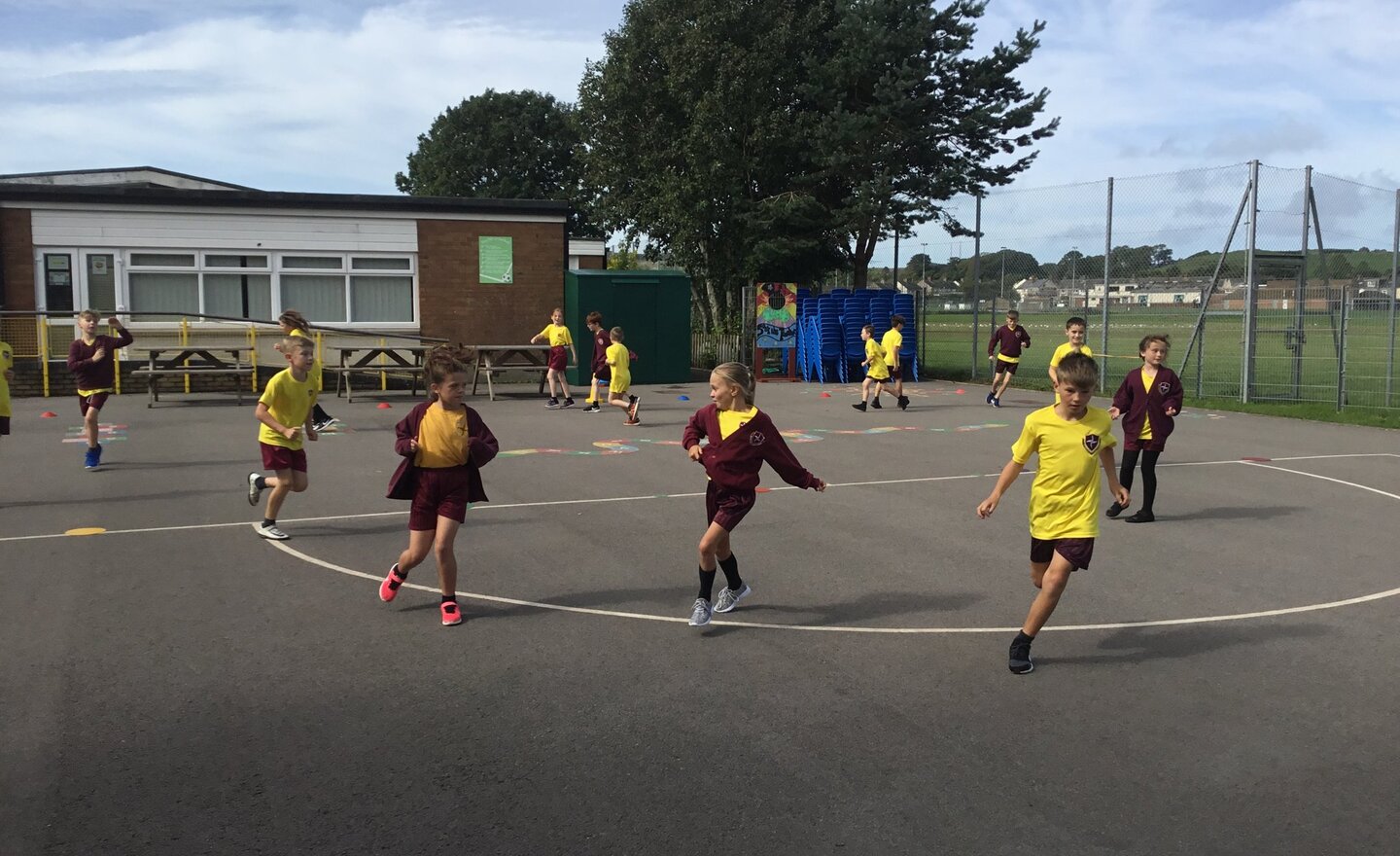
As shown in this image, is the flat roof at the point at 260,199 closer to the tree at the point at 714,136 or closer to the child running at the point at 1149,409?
the tree at the point at 714,136

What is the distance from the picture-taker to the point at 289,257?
2539 cm

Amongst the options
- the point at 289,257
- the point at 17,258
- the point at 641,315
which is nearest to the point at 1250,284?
the point at 641,315

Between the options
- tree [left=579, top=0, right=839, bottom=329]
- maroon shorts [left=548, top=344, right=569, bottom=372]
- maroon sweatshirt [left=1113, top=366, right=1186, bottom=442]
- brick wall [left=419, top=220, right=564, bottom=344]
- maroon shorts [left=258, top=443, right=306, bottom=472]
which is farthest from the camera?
tree [left=579, top=0, right=839, bottom=329]

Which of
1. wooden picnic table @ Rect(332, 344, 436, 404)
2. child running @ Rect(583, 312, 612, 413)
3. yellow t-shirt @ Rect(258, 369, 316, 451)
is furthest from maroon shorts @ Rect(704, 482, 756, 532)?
wooden picnic table @ Rect(332, 344, 436, 404)

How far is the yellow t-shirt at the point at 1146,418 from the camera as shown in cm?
989

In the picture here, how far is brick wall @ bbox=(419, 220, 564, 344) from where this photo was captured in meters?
26.1

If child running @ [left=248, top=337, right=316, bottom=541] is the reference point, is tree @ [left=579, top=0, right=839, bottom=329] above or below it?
above

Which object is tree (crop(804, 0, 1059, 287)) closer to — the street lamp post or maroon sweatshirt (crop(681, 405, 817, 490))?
the street lamp post

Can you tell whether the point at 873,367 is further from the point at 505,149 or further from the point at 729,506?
the point at 505,149

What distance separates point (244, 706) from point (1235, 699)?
14.8 feet

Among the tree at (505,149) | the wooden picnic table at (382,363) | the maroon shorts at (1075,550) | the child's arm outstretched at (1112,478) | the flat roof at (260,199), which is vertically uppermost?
the tree at (505,149)

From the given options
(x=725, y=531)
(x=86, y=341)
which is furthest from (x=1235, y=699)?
(x=86, y=341)

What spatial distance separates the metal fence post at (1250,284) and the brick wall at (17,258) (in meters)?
23.5

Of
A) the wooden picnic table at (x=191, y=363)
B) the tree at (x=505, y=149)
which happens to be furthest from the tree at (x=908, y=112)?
the tree at (x=505, y=149)
